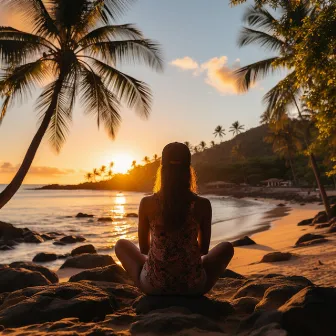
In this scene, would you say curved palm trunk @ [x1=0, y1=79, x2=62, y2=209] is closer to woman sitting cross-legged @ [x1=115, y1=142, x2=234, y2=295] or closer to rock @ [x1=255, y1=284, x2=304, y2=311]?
woman sitting cross-legged @ [x1=115, y1=142, x2=234, y2=295]

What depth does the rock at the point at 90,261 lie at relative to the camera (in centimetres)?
825

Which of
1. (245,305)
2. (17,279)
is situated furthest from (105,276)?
(245,305)

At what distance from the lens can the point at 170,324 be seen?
288 cm

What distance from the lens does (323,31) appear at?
635 centimetres

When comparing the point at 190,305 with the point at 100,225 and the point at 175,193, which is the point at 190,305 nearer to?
the point at 175,193

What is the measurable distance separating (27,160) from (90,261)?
3015 millimetres

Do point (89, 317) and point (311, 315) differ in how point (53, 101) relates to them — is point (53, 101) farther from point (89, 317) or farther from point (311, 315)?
point (311, 315)

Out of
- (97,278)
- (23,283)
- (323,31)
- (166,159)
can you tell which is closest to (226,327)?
(166,159)

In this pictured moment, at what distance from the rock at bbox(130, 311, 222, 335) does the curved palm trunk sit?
6.95 metres

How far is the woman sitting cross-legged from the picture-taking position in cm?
Result: 317

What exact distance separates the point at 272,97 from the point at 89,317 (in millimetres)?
12530

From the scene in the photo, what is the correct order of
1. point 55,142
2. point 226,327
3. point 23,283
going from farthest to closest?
point 55,142 → point 23,283 → point 226,327

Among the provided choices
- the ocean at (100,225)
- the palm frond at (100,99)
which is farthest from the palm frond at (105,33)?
the ocean at (100,225)

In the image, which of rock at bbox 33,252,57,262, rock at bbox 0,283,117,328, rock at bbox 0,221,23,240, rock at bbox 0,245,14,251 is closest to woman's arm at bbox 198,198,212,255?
rock at bbox 0,283,117,328
